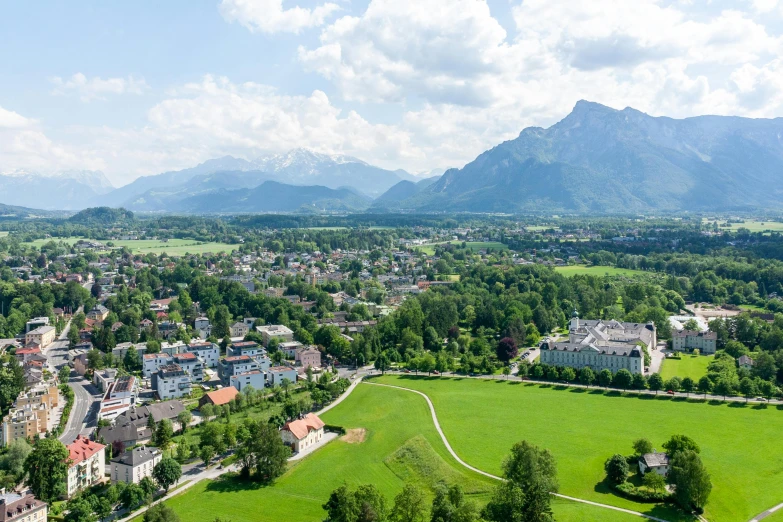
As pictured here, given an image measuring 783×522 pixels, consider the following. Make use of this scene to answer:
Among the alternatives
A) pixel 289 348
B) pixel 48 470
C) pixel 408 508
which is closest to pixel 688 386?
pixel 408 508

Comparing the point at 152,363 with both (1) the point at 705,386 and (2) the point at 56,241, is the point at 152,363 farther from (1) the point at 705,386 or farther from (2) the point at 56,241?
(2) the point at 56,241

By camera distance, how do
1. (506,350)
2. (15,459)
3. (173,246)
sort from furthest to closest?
(173,246)
(506,350)
(15,459)

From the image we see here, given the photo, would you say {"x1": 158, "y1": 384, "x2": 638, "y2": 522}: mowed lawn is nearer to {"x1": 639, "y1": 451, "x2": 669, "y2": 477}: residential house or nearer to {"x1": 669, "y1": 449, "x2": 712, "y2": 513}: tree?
{"x1": 669, "y1": 449, "x2": 712, "y2": 513}: tree

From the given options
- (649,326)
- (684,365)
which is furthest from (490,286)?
(684,365)

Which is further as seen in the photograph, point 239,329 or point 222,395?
point 239,329

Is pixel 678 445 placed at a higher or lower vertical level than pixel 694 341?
higher

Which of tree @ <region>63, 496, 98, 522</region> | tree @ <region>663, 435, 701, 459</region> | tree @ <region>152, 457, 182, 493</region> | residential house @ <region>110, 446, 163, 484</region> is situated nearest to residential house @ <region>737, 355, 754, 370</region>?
tree @ <region>663, 435, 701, 459</region>

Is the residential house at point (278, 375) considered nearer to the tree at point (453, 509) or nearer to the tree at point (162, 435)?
the tree at point (162, 435)
